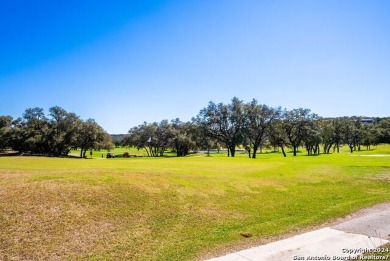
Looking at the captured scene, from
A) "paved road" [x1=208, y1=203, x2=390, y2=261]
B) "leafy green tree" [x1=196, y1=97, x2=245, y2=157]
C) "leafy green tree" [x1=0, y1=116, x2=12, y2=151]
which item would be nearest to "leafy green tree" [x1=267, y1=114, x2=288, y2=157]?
"leafy green tree" [x1=196, y1=97, x2=245, y2=157]

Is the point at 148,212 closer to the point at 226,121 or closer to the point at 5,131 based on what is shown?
the point at 226,121

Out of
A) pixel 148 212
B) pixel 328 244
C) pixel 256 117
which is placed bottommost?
pixel 328 244

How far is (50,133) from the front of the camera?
6894 centimetres

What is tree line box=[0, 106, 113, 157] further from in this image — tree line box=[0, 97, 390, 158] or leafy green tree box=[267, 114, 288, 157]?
leafy green tree box=[267, 114, 288, 157]

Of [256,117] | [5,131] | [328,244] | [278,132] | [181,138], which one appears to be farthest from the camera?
[181,138]

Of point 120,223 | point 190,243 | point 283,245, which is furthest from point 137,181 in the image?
point 283,245

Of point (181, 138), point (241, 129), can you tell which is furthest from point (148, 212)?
point (181, 138)

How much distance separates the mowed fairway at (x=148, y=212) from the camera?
31.7 feet

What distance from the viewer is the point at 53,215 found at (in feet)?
36.7

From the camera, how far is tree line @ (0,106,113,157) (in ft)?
226

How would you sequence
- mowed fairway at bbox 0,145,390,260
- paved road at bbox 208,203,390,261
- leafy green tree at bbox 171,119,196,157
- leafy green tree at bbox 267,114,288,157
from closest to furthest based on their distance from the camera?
paved road at bbox 208,203,390,261 → mowed fairway at bbox 0,145,390,260 → leafy green tree at bbox 267,114,288,157 → leafy green tree at bbox 171,119,196,157

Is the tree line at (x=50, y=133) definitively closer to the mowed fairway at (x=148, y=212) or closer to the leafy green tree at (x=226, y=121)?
the leafy green tree at (x=226, y=121)

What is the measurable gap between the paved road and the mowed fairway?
1049 mm

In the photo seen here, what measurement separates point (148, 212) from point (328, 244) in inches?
303
